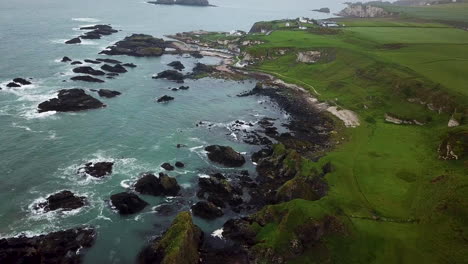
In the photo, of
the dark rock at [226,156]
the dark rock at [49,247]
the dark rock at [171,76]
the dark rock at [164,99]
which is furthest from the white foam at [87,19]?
the dark rock at [49,247]

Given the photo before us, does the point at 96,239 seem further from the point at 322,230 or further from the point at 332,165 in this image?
the point at 332,165

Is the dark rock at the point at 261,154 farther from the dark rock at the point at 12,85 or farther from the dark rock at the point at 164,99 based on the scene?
the dark rock at the point at 12,85

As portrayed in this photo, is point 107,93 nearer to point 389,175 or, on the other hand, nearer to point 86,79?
point 86,79

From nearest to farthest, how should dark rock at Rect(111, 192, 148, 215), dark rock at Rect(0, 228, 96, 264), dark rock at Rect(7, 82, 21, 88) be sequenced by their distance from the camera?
dark rock at Rect(0, 228, 96, 264)
dark rock at Rect(111, 192, 148, 215)
dark rock at Rect(7, 82, 21, 88)

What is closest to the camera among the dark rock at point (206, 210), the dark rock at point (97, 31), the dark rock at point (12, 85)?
the dark rock at point (206, 210)

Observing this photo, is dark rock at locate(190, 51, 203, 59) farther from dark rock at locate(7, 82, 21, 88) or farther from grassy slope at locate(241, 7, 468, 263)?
dark rock at locate(7, 82, 21, 88)

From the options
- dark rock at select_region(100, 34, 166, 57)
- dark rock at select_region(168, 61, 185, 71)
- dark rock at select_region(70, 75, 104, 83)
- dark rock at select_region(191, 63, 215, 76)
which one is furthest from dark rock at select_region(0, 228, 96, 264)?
dark rock at select_region(100, 34, 166, 57)
